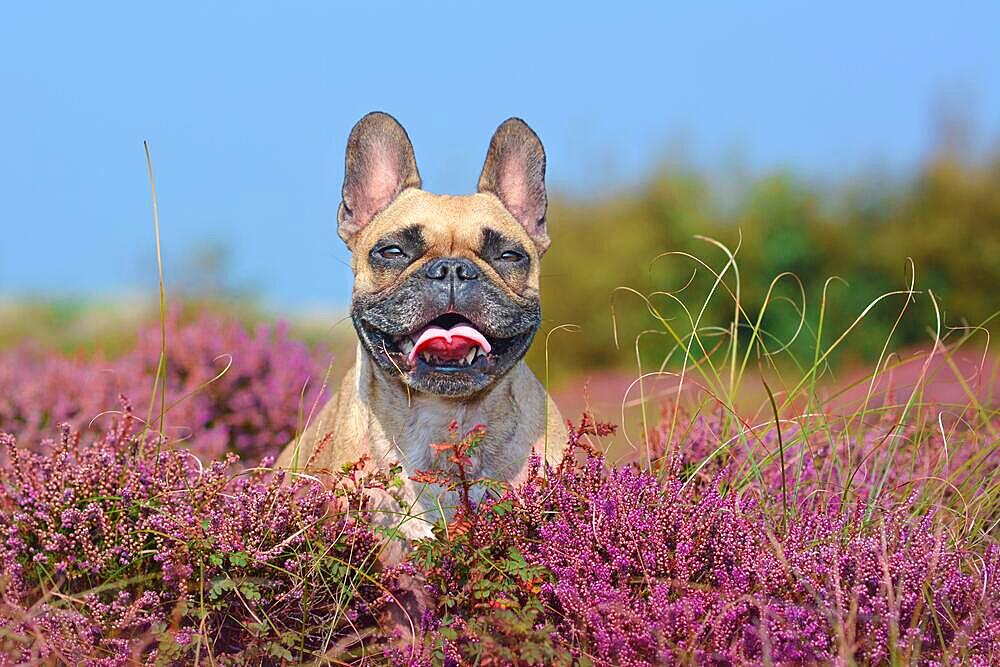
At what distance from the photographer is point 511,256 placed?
491cm

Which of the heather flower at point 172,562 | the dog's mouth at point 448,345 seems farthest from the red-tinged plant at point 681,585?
the dog's mouth at point 448,345

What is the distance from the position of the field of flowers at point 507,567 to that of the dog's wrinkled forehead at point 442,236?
31.1 inches

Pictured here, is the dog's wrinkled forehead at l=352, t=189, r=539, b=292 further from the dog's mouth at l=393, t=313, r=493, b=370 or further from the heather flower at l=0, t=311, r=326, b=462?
the heather flower at l=0, t=311, r=326, b=462

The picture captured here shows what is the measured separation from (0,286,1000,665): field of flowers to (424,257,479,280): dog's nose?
0.73 metres

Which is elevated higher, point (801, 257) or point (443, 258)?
point (443, 258)

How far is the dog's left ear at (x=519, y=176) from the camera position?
5262 millimetres

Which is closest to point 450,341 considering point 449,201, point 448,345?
point 448,345

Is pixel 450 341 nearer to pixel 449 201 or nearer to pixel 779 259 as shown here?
pixel 449 201

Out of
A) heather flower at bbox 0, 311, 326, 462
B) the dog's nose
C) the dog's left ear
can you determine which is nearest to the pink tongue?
the dog's nose

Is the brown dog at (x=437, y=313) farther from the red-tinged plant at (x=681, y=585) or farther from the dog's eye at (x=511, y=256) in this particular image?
the red-tinged plant at (x=681, y=585)

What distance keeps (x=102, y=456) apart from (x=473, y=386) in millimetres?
1662

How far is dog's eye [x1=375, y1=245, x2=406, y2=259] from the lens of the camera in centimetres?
479

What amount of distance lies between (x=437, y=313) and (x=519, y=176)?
1.19m

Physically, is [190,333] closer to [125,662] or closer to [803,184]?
[125,662]
